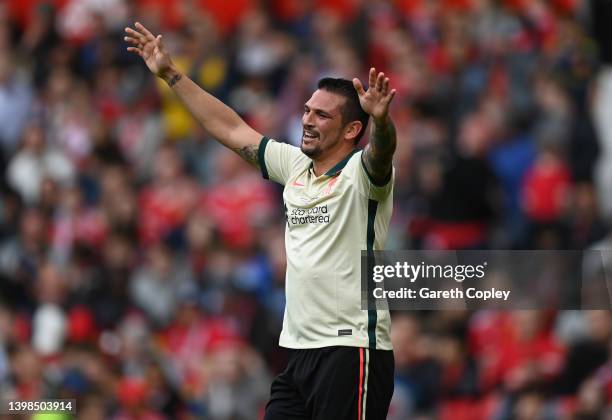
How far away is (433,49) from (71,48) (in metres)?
4.49

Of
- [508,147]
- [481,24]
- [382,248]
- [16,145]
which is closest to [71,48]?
[16,145]

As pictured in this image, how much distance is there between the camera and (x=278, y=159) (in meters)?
7.51

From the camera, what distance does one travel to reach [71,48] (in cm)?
1662

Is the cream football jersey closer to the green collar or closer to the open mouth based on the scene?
the green collar

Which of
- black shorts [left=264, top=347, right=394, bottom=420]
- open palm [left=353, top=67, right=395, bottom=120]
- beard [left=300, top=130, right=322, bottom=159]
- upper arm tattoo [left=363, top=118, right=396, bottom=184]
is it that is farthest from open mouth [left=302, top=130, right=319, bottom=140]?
black shorts [left=264, top=347, right=394, bottom=420]

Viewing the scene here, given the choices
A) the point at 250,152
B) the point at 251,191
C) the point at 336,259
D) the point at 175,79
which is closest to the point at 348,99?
the point at 250,152

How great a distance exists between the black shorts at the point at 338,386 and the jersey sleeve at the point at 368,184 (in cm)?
73

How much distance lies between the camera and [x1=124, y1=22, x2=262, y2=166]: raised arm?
7641mm

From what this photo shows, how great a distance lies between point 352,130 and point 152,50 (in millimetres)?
1235

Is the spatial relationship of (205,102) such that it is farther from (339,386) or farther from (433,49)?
(433,49)

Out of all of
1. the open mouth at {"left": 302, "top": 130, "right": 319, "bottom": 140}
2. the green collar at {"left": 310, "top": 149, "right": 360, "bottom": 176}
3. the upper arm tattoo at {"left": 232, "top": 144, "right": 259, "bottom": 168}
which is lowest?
the green collar at {"left": 310, "top": 149, "right": 360, "bottom": 176}

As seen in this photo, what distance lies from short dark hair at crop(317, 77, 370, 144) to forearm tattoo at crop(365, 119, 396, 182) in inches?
17.0

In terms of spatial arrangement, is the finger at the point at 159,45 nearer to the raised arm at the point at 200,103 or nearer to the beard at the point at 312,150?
the raised arm at the point at 200,103

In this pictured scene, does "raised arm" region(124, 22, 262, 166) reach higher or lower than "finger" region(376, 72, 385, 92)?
higher
